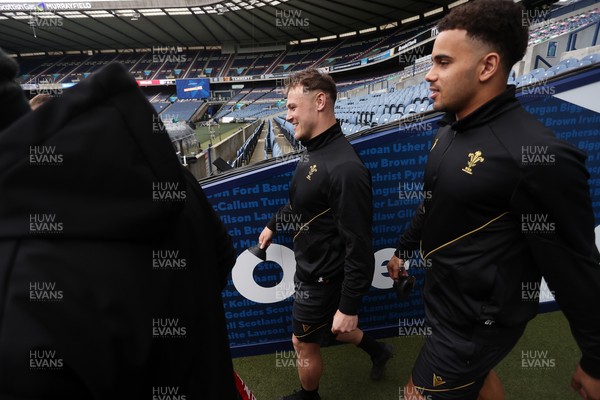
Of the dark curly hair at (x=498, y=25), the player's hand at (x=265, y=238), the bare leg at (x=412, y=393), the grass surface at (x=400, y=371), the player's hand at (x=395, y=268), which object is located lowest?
the grass surface at (x=400, y=371)

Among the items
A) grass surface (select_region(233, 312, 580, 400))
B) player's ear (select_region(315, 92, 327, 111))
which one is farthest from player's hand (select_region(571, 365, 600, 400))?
player's ear (select_region(315, 92, 327, 111))

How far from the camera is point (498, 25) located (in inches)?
42.4

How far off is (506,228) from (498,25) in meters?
0.68

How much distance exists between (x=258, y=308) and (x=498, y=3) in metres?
2.30

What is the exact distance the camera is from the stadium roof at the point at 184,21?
28844 millimetres

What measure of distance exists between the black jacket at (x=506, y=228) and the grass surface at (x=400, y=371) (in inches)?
45.4

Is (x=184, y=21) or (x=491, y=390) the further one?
(x=184, y=21)

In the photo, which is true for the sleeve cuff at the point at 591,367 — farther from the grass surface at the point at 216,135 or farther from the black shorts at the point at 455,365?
the grass surface at the point at 216,135

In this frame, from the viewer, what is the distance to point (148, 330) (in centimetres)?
56

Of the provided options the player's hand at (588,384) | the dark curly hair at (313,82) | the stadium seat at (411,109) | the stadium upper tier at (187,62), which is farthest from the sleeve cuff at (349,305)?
the stadium upper tier at (187,62)

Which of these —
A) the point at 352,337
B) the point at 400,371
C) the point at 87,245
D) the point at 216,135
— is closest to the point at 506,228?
the point at 87,245

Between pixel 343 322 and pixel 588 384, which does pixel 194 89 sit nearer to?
pixel 343 322

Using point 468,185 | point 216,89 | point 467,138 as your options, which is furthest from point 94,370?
point 216,89

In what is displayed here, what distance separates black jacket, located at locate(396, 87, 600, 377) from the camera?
3.22 feet
